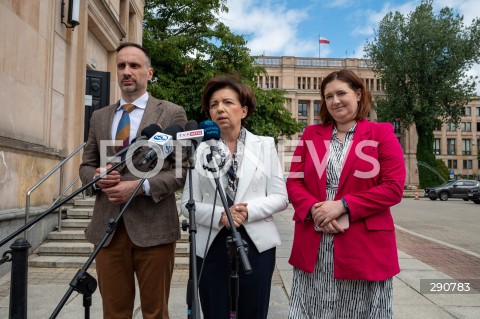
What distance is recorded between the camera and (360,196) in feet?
8.11

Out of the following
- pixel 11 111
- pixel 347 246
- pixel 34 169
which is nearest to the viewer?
pixel 347 246

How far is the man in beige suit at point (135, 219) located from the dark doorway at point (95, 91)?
713 cm

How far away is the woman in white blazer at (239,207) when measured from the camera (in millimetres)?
2520

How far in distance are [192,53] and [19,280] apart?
76.0 feet

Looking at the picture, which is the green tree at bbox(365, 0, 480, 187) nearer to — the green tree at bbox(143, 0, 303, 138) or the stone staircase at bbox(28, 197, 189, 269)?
the green tree at bbox(143, 0, 303, 138)

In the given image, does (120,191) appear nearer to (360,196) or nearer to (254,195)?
(254,195)

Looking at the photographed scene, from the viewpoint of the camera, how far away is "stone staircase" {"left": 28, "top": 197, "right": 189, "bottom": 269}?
21.5 feet

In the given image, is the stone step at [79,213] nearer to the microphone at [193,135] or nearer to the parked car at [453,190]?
the microphone at [193,135]

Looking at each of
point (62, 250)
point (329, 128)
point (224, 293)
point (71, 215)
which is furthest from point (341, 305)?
point (71, 215)

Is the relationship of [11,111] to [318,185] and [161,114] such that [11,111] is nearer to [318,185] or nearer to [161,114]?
[161,114]

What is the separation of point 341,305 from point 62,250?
18.4 feet

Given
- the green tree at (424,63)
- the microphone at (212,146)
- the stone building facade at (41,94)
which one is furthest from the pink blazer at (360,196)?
the green tree at (424,63)

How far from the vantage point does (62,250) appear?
22.7 ft

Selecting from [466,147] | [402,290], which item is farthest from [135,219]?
[466,147]
